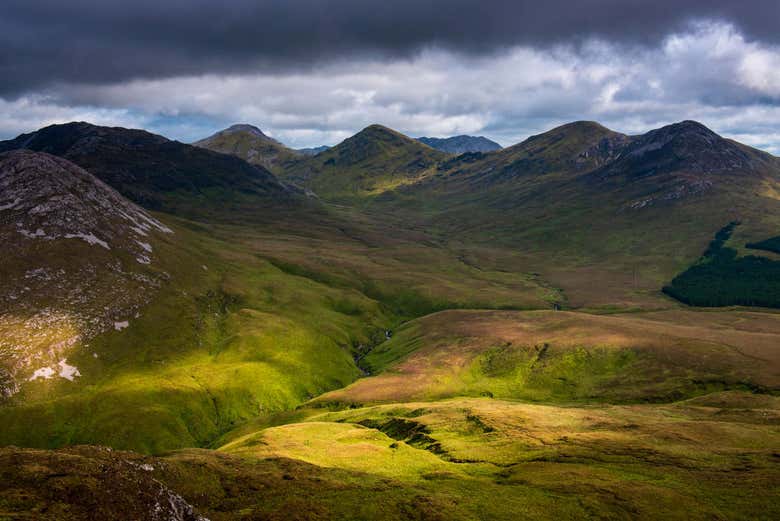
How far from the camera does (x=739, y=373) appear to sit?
150m

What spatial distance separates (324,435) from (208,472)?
48082 millimetres

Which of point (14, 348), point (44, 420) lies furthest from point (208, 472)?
point (14, 348)

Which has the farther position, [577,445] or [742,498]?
[577,445]

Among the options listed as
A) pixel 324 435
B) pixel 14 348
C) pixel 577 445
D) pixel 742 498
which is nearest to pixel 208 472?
pixel 324 435

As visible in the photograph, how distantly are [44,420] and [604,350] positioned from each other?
628ft

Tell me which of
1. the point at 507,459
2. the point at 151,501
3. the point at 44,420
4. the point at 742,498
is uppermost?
the point at 151,501

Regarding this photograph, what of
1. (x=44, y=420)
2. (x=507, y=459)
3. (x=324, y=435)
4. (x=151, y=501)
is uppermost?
(x=151, y=501)

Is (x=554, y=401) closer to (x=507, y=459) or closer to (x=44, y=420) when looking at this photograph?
(x=507, y=459)

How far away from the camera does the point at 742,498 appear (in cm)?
6291

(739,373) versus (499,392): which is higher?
(739,373)

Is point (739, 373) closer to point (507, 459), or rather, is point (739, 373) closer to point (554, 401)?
point (554, 401)

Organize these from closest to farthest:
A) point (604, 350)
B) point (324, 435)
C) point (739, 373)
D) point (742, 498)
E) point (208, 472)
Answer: point (742, 498) → point (208, 472) → point (324, 435) → point (739, 373) → point (604, 350)

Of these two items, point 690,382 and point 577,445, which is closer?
point 577,445

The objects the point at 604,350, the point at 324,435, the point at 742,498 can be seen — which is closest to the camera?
the point at 742,498
